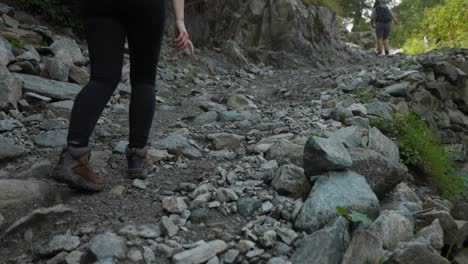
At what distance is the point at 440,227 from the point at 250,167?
1.29 metres

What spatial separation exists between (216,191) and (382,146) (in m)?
1.87

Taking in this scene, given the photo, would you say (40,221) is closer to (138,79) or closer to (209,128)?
(138,79)

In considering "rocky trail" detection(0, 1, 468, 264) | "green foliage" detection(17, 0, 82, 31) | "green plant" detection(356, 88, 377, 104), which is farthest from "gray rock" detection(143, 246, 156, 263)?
"green foliage" detection(17, 0, 82, 31)

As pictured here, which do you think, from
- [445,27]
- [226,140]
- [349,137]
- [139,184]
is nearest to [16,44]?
[226,140]

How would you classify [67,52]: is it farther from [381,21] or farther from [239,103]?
[381,21]

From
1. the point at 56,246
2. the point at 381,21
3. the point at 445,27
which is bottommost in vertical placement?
the point at 56,246

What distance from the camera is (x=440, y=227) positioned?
7.69ft

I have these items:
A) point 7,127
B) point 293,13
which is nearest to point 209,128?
point 7,127

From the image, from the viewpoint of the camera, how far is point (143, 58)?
2.53 metres

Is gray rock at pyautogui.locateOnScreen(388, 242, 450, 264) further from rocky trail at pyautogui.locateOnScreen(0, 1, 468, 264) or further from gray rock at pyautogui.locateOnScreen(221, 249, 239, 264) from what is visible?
gray rock at pyautogui.locateOnScreen(221, 249, 239, 264)

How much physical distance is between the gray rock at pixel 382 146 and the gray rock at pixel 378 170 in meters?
0.71

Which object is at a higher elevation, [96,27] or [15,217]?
[96,27]

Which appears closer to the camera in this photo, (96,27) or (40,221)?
(40,221)

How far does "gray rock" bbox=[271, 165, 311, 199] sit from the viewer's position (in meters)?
2.63
